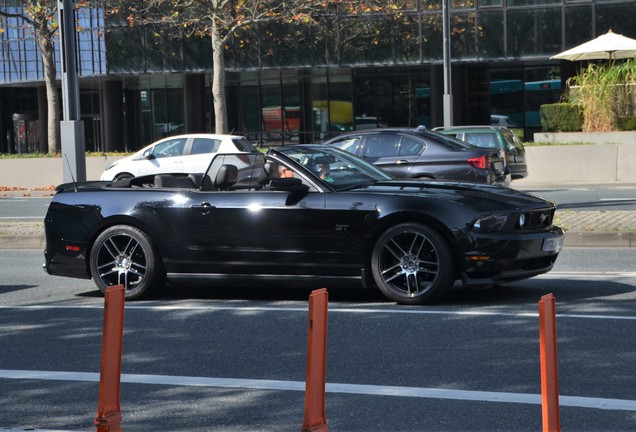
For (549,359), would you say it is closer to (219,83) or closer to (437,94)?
(219,83)

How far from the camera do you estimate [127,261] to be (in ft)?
34.6

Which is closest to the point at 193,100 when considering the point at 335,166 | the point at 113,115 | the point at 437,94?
the point at 113,115

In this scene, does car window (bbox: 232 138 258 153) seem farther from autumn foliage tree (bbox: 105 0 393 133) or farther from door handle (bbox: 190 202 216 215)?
door handle (bbox: 190 202 216 215)

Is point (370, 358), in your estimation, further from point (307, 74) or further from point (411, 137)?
point (307, 74)

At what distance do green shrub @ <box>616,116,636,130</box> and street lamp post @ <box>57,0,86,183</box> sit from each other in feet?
51.9

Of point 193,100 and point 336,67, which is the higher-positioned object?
point 336,67

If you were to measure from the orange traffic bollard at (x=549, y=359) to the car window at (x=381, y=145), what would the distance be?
13830 mm

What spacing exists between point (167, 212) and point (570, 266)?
455 centimetres

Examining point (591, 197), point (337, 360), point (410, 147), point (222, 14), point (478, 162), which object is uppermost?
point (222, 14)

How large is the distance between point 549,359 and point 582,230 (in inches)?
408

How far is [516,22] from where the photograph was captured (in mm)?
37031

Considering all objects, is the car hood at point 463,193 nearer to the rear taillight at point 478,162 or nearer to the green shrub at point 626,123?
the rear taillight at point 478,162

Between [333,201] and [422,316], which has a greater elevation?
[333,201]

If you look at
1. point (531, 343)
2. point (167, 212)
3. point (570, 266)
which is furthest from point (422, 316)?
point (570, 266)
